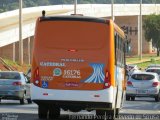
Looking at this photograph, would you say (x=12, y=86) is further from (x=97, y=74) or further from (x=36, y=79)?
(x=97, y=74)

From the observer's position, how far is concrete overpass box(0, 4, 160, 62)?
81.6 m

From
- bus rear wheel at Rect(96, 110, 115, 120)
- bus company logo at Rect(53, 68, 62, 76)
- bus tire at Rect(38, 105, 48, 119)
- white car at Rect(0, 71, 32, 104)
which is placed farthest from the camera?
white car at Rect(0, 71, 32, 104)

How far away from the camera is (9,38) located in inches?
3159

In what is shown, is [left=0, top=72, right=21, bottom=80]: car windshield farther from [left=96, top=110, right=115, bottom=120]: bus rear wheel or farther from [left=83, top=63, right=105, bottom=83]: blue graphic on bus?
[left=83, top=63, right=105, bottom=83]: blue graphic on bus

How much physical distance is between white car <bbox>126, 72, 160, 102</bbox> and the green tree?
8944cm

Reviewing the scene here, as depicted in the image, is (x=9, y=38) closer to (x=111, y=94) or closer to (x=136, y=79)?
(x=136, y=79)

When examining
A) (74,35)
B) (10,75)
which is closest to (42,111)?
(74,35)

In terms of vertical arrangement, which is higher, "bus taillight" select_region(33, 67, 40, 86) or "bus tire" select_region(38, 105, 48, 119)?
"bus taillight" select_region(33, 67, 40, 86)

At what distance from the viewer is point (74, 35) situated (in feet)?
69.8

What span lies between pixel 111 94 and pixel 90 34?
1740mm

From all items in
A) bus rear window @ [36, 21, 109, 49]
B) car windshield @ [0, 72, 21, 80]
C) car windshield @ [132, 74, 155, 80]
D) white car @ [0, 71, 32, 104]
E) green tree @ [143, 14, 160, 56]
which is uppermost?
bus rear window @ [36, 21, 109, 49]

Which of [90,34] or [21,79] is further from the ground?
[90,34]

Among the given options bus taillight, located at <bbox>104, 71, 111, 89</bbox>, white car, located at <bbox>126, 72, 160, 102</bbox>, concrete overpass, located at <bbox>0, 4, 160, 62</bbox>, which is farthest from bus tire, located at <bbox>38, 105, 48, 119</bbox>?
concrete overpass, located at <bbox>0, 4, 160, 62</bbox>

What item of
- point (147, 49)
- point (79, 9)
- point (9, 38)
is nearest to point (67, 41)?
point (9, 38)
